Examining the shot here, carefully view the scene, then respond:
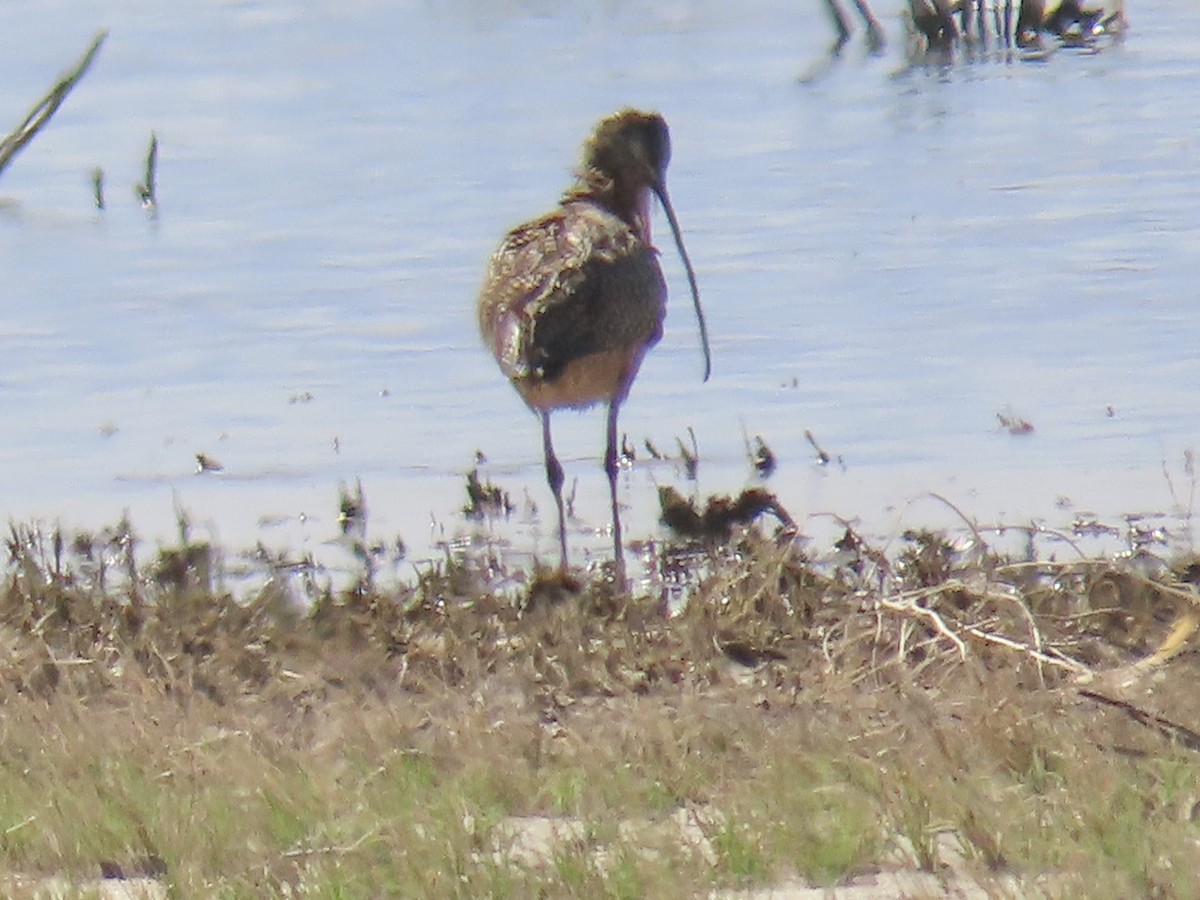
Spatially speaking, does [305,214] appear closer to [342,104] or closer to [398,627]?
[342,104]

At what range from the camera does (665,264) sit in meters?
11.5

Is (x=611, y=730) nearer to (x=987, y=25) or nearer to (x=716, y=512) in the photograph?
(x=716, y=512)

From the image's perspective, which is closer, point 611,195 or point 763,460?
point 763,460

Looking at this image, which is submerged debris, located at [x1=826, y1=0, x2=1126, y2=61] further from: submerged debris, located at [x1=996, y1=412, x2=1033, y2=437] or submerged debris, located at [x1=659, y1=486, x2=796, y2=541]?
submerged debris, located at [x1=659, y1=486, x2=796, y2=541]

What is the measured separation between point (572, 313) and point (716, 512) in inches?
26.9

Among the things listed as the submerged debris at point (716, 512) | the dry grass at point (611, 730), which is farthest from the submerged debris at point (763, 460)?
the dry grass at point (611, 730)

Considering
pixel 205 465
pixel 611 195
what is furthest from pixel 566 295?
pixel 205 465

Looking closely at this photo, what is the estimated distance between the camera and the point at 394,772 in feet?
15.6

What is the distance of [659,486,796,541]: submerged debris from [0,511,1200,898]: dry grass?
0.87 feet

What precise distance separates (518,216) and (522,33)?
775 centimetres

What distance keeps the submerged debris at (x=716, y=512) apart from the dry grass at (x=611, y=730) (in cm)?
26

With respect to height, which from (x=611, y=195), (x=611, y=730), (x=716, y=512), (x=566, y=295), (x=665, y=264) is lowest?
(x=611, y=730)

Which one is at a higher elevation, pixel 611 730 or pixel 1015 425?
pixel 1015 425

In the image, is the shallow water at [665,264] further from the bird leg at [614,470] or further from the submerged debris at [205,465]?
the bird leg at [614,470]
